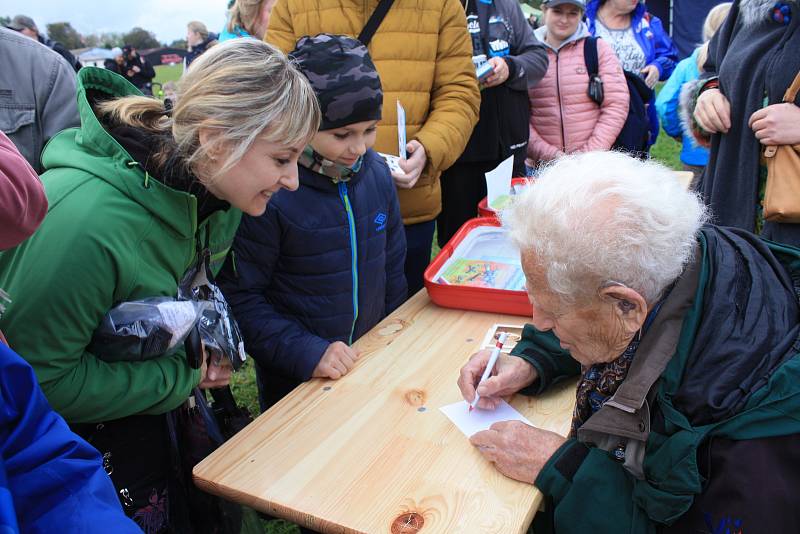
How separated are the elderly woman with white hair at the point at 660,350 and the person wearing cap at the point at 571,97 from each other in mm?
2648

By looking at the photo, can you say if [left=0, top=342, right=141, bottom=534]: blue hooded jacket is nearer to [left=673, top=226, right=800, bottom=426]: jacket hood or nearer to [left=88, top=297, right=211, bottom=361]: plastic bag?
[left=88, top=297, right=211, bottom=361]: plastic bag

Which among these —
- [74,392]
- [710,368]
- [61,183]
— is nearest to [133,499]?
[74,392]

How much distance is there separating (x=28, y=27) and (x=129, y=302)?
23.6 ft

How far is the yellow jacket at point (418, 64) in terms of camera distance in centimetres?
240

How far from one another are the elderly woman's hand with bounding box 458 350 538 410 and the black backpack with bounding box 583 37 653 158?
270 cm

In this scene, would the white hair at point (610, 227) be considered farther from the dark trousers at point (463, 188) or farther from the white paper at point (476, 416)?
the dark trousers at point (463, 188)

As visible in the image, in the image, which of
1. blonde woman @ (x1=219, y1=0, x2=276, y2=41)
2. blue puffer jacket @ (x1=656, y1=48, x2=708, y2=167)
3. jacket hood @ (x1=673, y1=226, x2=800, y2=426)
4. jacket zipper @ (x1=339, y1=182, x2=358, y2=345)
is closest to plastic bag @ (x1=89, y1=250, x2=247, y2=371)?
jacket zipper @ (x1=339, y1=182, x2=358, y2=345)

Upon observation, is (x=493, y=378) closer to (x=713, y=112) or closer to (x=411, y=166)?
(x=411, y=166)

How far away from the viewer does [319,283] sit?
2016 millimetres

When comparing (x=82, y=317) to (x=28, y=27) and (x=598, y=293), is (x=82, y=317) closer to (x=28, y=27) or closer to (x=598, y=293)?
(x=598, y=293)

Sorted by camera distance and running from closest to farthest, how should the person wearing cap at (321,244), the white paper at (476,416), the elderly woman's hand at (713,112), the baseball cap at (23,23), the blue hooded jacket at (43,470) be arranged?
the blue hooded jacket at (43,470) → the white paper at (476,416) → the person wearing cap at (321,244) → the elderly woman's hand at (713,112) → the baseball cap at (23,23)

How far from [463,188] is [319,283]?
156 centimetres

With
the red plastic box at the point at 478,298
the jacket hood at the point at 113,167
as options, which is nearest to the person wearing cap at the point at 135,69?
the red plastic box at the point at 478,298

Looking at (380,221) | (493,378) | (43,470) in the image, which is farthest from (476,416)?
(43,470)
